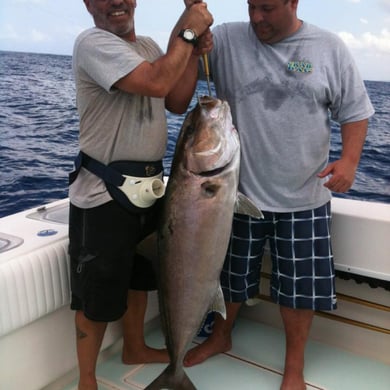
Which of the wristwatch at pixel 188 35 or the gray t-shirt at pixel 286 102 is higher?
the wristwatch at pixel 188 35

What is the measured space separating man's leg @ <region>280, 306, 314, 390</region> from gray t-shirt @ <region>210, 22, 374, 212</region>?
0.52m

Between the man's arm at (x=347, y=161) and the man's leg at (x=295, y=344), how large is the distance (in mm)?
626

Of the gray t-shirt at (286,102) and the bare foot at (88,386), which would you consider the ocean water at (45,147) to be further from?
the bare foot at (88,386)

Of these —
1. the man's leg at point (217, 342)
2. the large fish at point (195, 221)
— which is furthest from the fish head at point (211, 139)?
the man's leg at point (217, 342)

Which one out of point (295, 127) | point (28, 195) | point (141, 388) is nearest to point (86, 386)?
point (141, 388)

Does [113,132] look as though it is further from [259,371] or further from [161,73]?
[259,371]

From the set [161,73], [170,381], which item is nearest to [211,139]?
[161,73]

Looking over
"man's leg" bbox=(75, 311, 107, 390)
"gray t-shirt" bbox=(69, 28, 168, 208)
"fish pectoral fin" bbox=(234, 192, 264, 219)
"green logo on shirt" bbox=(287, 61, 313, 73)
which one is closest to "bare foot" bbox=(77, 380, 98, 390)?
"man's leg" bbox=(75, 311, 107, 390)

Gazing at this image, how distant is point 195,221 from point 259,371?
102 centimetres

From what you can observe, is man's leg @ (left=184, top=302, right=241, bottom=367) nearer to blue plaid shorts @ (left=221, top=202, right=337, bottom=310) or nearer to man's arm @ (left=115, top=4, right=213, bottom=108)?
blue plaid shorts @ (left=221, top=202, right=337, bottom=310)

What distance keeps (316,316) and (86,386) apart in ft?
4.24

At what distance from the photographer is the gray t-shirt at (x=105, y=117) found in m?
1.78

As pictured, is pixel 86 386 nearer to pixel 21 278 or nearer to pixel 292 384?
pixel 21 278

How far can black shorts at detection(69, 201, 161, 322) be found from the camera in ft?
6.42
